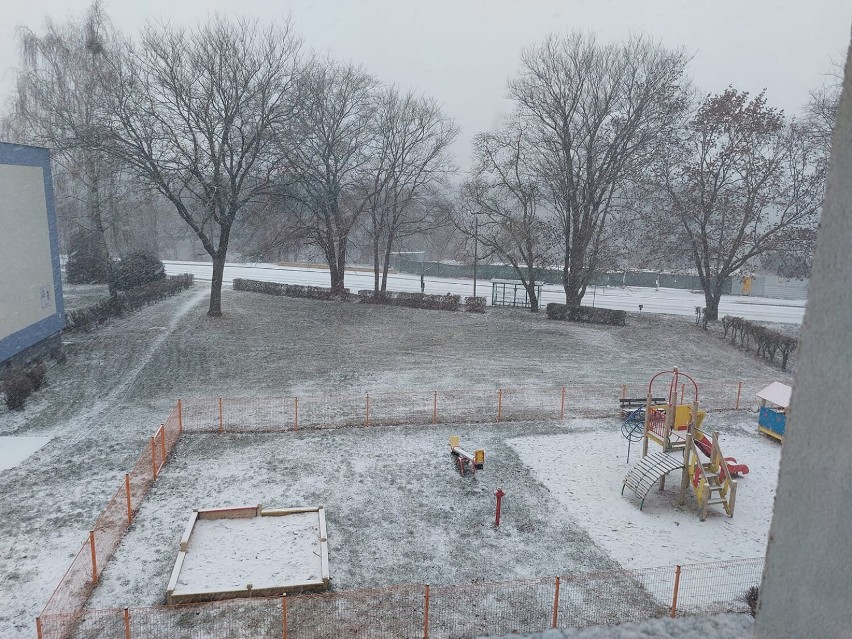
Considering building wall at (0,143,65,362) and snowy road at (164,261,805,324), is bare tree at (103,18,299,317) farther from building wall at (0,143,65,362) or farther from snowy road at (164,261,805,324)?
snowy road at (164,261,805,324)

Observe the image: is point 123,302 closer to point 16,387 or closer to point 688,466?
point 16,387

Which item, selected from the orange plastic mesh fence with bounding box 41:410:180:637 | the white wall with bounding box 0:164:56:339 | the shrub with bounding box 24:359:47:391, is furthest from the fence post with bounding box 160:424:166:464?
the white wall with bounding box 0:164:56:339

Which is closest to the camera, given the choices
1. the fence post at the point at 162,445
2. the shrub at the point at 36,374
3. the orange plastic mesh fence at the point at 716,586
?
the orange plastic mesh fence at the point at 716,586

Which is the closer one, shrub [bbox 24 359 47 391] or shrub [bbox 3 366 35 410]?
shrub [bbox 3 366 35 410]

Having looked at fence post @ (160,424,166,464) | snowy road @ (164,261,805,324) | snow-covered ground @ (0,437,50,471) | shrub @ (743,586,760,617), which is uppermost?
snowy road @ (164,261,805,324)

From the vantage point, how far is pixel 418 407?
19797 mm

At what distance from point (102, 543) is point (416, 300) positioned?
94.6 feet

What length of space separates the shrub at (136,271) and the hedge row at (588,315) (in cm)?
2599

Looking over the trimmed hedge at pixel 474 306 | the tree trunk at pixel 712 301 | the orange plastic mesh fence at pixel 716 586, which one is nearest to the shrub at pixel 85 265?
the trimmed hedge at pixel 474 306

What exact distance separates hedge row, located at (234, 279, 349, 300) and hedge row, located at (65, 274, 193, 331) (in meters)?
4.07

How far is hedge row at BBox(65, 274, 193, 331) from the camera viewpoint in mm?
28297

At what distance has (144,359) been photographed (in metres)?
24.8

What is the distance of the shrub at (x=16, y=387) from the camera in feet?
61.0

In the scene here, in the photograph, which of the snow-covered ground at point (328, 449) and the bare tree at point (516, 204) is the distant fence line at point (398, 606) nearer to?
the snow-covered ground at point (328, 449)
